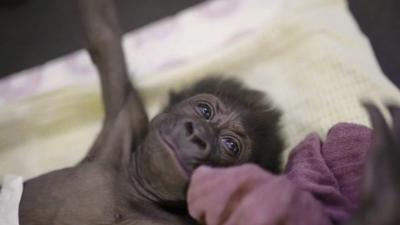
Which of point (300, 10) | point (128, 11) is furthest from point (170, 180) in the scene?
point (128, 11)

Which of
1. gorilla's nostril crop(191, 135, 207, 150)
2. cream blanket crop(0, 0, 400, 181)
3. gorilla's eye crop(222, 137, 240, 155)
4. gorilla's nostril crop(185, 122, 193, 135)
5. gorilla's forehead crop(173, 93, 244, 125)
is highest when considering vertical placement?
gorilla's nostril crop(185, 122, 193, 135)

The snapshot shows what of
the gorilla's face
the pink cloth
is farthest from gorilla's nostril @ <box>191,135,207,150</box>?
the pink cloth

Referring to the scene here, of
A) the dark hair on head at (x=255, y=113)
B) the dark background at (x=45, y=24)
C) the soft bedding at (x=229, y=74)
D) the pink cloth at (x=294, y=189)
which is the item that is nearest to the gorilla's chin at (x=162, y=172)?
the pink cloth at (x=294, y=189)

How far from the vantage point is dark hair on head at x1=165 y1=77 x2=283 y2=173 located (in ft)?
4.85

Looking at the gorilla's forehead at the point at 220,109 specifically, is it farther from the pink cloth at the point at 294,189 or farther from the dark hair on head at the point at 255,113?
the pink cloth at the point at 294,189

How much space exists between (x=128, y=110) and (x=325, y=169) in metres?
0.56

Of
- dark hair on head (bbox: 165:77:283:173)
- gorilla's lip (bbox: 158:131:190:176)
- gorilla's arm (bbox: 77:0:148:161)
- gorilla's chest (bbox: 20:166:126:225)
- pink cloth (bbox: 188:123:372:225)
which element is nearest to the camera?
pink cloth (bbox: 188:123:372:225)

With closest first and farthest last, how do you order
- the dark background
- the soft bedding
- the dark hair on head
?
the dark hair on head, the soft bedding, the dark background

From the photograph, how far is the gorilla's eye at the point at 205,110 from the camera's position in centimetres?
142

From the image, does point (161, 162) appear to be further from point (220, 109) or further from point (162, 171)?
point (220, 109)

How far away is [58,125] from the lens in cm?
191

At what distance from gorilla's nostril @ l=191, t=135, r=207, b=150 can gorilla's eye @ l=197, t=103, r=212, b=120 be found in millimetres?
151

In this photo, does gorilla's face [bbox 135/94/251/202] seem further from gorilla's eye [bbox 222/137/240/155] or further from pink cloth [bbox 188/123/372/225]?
pink cloth [bbox 188/123/372/225]

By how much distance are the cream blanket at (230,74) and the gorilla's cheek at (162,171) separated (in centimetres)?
49
